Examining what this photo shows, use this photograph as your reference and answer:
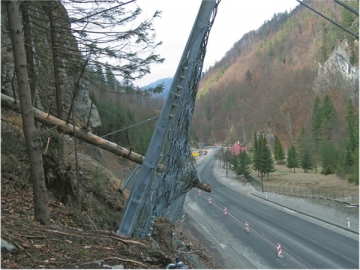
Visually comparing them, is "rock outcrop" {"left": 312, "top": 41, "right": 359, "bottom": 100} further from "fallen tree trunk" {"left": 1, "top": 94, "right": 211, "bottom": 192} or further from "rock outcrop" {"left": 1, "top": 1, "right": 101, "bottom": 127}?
"fallen tree trunk" {"left": 1, "top": 94, "right": 211, "bottom": 192}

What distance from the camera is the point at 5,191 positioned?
595cm

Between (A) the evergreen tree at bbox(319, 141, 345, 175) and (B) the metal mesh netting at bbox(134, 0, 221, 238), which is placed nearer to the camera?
(B) the metal mesh netting at bbox(134, 0, 221, 238)

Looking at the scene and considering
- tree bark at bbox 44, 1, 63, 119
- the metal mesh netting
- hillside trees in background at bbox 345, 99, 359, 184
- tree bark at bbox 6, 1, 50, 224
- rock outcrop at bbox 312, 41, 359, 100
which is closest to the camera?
tree bark at bbox 6, 1, 50, 224

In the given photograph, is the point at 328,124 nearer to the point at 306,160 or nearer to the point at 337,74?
the point at 306,160

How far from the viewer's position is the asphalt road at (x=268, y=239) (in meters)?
15.7

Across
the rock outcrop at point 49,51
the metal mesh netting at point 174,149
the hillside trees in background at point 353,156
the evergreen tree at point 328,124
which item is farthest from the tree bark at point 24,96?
the evergreen tree at point 328,124

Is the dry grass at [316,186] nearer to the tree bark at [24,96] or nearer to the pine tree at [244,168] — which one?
the pine tree at [244,168]

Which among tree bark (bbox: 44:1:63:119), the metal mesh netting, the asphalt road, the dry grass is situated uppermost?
tree bark (bbox: 44:1:63:119)

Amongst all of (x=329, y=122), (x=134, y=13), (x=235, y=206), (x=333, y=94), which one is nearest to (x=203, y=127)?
(x=333, y=94)

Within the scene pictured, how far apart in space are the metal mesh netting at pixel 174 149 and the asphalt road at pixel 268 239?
31.5ft

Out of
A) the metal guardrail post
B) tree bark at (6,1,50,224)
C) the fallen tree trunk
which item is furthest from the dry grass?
tree bark at (6,1,50,224)

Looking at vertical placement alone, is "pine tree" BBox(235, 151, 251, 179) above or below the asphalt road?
above

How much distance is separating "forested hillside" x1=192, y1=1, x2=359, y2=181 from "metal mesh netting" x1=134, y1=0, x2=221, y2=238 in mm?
42426

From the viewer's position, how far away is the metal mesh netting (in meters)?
5.59
